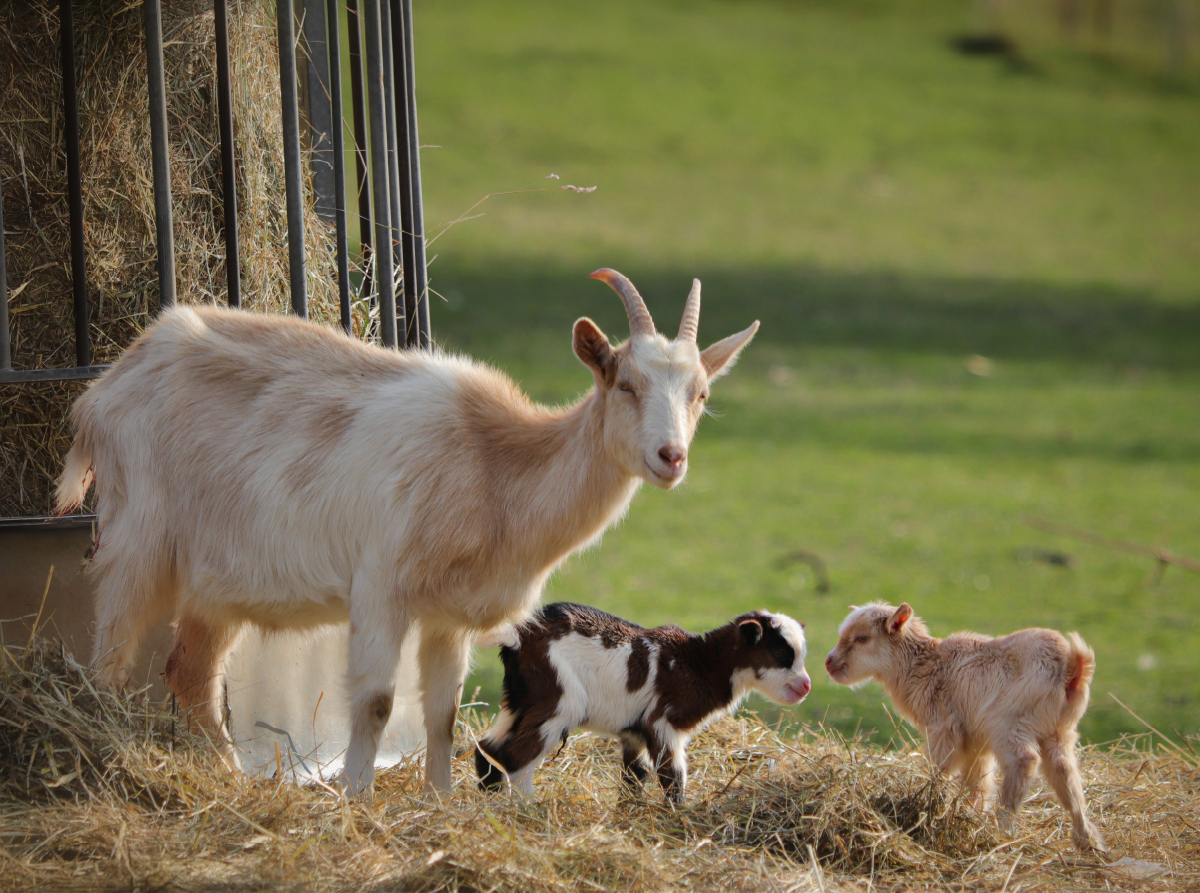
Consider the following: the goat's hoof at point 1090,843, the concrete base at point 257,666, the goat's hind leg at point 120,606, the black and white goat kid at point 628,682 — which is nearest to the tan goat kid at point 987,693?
the goat's hoof at point 1090,843

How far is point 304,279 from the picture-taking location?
16.6ft

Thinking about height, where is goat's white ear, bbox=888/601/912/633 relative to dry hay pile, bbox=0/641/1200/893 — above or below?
above

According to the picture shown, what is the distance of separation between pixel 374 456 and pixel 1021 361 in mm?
18227

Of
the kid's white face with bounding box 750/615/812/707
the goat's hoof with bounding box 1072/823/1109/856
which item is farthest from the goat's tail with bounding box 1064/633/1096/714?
the kid's white face with bounding box 750/615/812/707

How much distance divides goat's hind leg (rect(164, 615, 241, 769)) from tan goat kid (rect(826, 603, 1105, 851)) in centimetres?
231

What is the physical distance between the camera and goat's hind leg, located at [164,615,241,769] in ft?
15.7

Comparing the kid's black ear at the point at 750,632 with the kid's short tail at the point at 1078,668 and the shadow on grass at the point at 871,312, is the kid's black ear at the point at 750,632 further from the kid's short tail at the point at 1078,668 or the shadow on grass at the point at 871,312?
the shadow on grass at the point at 871,312

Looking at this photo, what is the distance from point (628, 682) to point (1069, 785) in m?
1.55

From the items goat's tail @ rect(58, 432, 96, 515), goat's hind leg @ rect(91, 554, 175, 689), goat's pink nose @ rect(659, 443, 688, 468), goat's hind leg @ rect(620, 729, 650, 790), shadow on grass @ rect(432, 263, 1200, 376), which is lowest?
shadow on grass @ rect(432, 263, 1200, 376)

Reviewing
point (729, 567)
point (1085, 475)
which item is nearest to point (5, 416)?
point (729, 567)

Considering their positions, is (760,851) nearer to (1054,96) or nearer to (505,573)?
(505,573)

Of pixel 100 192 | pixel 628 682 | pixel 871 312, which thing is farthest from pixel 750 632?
pixel 871 312

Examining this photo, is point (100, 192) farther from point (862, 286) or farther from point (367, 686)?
point (862, 286)

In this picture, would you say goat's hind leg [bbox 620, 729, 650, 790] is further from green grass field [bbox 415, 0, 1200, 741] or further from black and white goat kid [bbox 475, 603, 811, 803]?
green grass field [bbox 415, 0, 1200, 741]
